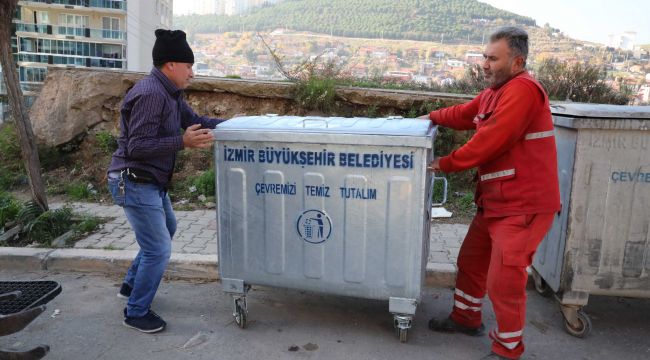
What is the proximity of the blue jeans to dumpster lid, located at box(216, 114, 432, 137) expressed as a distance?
0.66 metres

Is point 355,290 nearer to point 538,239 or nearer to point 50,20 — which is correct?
point 538,239

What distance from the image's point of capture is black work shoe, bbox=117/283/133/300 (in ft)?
13.8

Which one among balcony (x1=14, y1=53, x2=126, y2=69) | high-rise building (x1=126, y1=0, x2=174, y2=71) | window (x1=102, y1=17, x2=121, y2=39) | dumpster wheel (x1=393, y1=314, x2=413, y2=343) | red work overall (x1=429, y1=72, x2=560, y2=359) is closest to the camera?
red work overall (x1=429, y1=72, x2=560, y2=359)

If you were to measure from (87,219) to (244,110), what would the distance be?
3.37 metres

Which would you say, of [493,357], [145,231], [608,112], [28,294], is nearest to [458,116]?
[608,112]

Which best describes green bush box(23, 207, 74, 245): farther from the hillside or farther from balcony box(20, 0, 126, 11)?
balcony box(20, 0, 126, 11)

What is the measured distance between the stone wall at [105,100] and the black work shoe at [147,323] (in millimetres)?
4821

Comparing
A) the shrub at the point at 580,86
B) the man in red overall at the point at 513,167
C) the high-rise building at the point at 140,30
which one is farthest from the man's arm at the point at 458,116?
the high-rise building at the point at 140,30

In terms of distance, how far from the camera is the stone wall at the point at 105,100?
829 cm

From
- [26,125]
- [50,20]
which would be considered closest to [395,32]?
[50,20]

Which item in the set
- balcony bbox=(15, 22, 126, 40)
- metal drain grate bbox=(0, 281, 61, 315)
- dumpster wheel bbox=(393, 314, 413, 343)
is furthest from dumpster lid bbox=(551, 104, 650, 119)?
balcony bbox=(15, 22, 126, 40)

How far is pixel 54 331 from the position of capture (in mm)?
3705

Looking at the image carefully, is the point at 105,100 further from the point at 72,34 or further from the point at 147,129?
the point at 72,34

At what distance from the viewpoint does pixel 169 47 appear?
3480 mm
